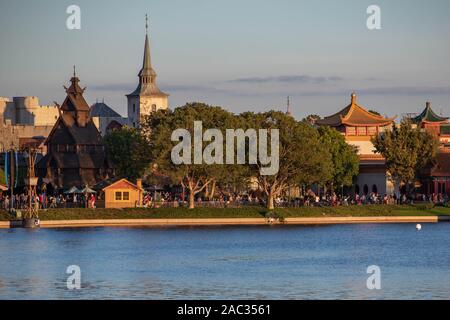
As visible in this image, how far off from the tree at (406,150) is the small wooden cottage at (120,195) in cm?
2725

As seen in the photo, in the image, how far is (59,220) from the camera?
115125 millimetres

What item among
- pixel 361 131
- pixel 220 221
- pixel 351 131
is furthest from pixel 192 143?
pixel 361 131

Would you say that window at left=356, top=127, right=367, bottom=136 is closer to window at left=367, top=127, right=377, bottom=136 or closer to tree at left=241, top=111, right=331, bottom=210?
window at left=367, top=127, right=377, bottom=136

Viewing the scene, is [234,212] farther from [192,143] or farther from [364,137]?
[364,137]

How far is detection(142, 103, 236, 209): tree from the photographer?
12306 centimetres

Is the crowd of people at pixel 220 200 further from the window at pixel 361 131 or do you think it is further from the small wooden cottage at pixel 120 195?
the window at pixel 361 131

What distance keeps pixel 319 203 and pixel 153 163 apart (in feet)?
49.7

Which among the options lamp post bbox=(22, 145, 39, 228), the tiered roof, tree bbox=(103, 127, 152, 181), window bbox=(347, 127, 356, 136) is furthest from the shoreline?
the tiered roof

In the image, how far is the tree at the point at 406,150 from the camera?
138375mm

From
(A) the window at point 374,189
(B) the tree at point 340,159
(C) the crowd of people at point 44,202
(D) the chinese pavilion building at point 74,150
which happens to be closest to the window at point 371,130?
(A) the window at point 374,189

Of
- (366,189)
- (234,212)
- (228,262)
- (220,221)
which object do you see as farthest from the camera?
(366,189)

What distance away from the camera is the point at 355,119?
6393 inches

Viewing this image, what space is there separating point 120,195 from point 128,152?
16.7m
